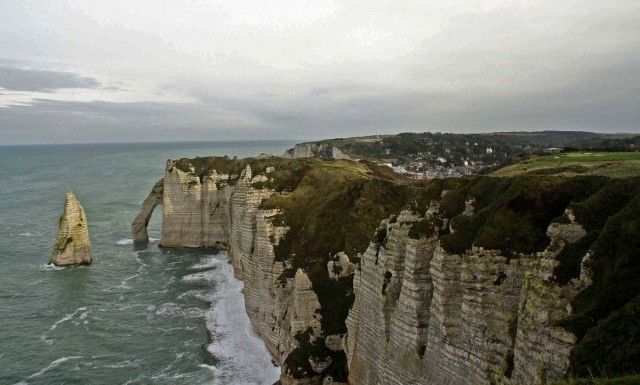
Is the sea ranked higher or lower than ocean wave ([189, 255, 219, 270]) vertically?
lower

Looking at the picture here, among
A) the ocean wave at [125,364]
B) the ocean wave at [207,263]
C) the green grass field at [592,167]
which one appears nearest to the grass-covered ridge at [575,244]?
the green grass field at [592,167]

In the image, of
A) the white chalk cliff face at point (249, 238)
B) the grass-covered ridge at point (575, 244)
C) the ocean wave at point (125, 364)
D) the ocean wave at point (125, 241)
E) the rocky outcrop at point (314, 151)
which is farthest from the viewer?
the rocky outcrop at point (314, 151)

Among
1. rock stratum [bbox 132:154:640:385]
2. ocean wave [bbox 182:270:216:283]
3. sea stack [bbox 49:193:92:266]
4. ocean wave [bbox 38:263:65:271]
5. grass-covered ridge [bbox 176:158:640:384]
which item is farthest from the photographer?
sea stack [bbox 49:193:92:266]

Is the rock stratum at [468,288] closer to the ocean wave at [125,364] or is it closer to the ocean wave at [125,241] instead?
the ocean wave at [125,364]

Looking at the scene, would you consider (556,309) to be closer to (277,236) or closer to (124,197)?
(277,236)

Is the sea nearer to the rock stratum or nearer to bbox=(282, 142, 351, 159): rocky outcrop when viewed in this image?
the rock stratum

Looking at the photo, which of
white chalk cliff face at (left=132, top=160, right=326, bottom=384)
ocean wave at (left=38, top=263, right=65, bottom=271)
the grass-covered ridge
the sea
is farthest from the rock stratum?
ocean wave at (left=38, top=263, right=65, bottom=271)

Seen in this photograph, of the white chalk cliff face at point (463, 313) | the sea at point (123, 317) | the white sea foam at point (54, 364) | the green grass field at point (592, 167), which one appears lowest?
the white sea foam at point (54, 364)

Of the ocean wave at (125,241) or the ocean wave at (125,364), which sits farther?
the ocean wave at (125,241)
